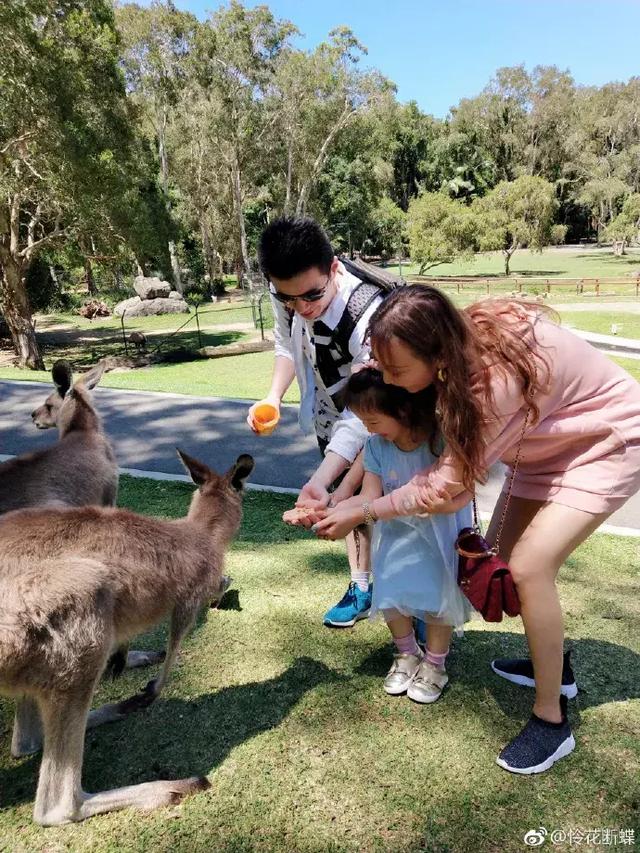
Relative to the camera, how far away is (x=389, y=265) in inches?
1676

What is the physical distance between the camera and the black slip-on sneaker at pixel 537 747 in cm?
190

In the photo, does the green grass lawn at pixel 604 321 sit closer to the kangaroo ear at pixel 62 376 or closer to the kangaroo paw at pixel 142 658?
the kangaroo ear at pixel 62 376

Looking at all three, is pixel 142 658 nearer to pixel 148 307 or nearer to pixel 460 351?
pixel 460 351

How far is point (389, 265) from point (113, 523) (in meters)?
42.3

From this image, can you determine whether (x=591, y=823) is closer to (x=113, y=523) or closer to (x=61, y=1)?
(x=113, y=523)

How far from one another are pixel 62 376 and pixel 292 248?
2.41 metres

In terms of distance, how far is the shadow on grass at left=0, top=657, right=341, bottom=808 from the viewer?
6.46 feet

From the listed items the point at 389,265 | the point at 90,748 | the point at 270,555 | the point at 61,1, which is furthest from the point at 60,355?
the point at 389,265

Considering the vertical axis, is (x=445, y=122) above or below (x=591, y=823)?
above

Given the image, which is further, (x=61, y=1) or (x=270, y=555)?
(x=61, y=1)

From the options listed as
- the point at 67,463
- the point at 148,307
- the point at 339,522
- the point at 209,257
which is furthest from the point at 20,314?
the point at 209,257

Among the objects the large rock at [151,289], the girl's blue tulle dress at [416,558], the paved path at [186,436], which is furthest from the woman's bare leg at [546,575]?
the large rock at [151,289]

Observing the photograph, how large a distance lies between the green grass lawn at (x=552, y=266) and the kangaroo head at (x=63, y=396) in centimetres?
3042

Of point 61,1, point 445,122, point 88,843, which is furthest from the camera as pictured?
point 445,122
